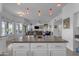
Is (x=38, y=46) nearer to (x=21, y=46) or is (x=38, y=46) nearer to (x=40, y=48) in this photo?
(x=40, y=48)

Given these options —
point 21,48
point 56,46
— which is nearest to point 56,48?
point 56,46

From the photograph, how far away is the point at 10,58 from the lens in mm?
1070

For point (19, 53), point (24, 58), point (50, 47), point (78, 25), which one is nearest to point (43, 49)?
point (50, 47)

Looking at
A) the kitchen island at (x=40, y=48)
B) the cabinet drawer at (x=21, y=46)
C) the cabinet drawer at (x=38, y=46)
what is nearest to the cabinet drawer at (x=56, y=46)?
the kitchen island at (x=40, y=48)

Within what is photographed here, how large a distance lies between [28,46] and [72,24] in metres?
3.64

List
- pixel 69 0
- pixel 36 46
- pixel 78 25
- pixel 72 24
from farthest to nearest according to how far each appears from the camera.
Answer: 1. pixel 72 24
2. pixel 78 25
3. pixel 36 46
4. pixel 69 0

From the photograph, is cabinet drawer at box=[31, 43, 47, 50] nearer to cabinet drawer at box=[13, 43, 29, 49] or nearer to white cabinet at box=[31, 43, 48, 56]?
white cabinet at box=[31, 43, 48, 56]

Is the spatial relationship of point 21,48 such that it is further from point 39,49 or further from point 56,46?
point 56,46

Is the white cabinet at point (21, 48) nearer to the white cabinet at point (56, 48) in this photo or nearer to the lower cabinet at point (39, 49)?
the lower cabinet at point (39, 49)

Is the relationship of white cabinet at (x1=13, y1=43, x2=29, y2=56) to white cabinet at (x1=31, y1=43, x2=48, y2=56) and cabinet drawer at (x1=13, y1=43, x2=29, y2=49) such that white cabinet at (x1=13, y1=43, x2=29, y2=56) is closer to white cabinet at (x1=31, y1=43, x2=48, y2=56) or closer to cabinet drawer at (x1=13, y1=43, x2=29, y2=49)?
cabinet drawer at (x1=13, y1=43, x2=29, y2=49)

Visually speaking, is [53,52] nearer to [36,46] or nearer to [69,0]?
[36,46]

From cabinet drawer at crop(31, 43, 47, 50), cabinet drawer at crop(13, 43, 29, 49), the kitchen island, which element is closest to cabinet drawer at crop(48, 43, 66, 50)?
the kitchen island

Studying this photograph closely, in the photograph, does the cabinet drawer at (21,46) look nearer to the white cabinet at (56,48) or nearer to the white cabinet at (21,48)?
the white cabinet at (21,48)

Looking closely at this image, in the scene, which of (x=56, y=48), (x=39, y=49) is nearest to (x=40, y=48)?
(x=39, y=49)
